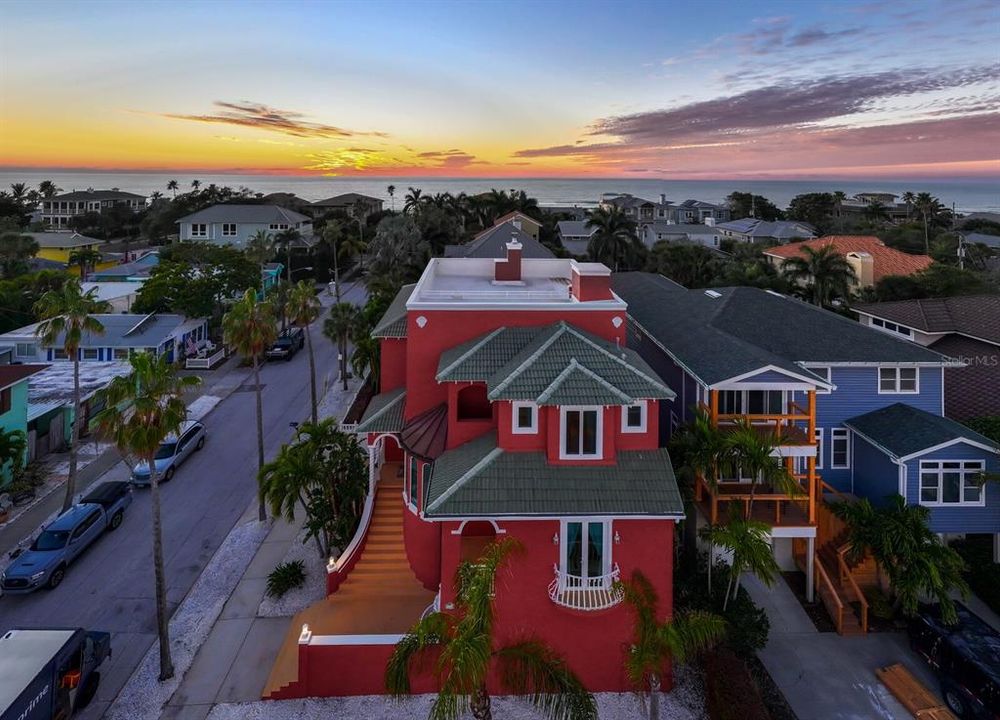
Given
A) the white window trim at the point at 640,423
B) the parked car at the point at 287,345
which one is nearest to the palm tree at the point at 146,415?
the white window trim at the point at 640,423

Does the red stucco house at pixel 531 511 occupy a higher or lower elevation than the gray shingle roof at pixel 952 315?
lower

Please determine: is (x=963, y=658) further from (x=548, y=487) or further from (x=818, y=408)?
(x=548, y=487)

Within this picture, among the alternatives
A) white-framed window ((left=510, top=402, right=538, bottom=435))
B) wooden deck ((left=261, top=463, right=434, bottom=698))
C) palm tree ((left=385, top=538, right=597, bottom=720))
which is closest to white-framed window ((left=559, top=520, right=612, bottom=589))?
white-framed window ((left=510, top=402, right=538, bottom=435))

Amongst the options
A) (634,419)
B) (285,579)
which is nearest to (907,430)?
(634,419)

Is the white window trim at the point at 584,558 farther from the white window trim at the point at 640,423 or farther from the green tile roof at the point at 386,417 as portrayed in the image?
the green tile roof at the point at 386,417

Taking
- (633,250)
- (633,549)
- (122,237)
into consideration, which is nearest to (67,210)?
(122,237)

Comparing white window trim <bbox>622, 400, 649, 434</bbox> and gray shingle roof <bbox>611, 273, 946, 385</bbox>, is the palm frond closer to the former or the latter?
white window trim <bbox>622, 400, 649, 434</bbox>

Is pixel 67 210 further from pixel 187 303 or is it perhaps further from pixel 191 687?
pixel 191 687
